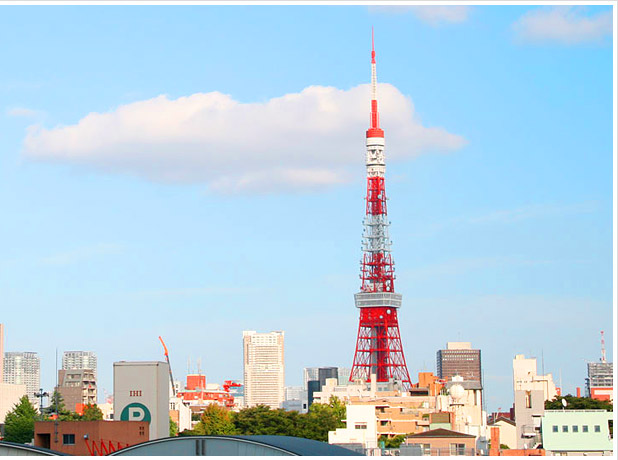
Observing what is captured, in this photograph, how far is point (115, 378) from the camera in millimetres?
47156

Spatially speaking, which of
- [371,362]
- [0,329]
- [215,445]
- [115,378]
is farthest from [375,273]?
[215,445]

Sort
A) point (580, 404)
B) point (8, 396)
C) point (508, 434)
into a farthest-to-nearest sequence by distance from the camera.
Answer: point (8, 396) < point (580, 404) < point (508, 434)

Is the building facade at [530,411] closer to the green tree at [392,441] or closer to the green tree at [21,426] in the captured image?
the green tree at [392,441]

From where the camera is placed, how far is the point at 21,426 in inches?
2788

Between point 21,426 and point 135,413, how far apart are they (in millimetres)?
27135

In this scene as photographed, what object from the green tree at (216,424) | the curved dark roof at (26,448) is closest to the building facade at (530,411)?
the green tree at (216,424)

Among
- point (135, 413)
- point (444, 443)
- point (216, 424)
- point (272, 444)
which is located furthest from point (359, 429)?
point (272, 444)

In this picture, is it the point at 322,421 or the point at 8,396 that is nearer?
the point at 322,421

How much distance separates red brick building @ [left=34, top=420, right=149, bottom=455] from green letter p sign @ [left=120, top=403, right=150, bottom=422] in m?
2.52

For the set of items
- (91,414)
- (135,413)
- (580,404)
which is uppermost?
(135,413)

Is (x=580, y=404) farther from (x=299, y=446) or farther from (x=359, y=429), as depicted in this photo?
(x=299, y=446)

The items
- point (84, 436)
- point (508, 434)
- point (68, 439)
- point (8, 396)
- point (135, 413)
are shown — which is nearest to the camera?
point (84, 436)

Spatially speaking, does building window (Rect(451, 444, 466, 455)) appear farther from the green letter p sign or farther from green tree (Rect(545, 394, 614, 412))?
green tree (Rect(545, 394, 614, 412))

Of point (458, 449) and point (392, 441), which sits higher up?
point (458, 449)
